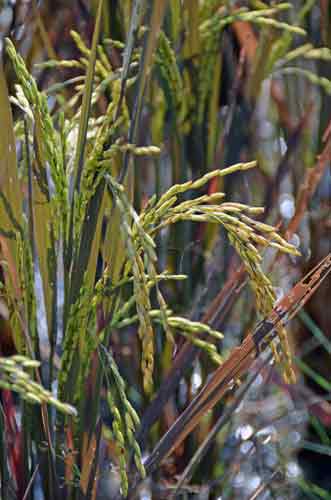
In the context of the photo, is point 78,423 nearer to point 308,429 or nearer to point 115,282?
point 115,282

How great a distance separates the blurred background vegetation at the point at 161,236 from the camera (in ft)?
2.81

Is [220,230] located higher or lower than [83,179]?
lower

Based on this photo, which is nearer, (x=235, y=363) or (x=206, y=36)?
(x=235, y=363)

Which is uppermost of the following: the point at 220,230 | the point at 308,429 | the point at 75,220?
the point at 75,220

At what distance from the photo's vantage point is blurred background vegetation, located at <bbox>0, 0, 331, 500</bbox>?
2.81 feet

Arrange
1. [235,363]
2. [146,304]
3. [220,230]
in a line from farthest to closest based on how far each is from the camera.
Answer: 1. [220,230]
2. [235,363]
3. [146,304]

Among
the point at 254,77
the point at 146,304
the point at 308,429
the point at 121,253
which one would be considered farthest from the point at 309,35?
the point at 146,304

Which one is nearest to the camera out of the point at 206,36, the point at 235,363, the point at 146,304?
the point at 146,304

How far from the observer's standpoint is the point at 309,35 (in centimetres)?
149

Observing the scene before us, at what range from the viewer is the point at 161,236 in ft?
4.35

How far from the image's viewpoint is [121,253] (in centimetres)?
87

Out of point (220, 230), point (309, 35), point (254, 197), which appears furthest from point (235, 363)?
point (309, 35)

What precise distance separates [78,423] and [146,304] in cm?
24

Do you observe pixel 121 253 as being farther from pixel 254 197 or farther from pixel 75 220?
pixel 254 197
